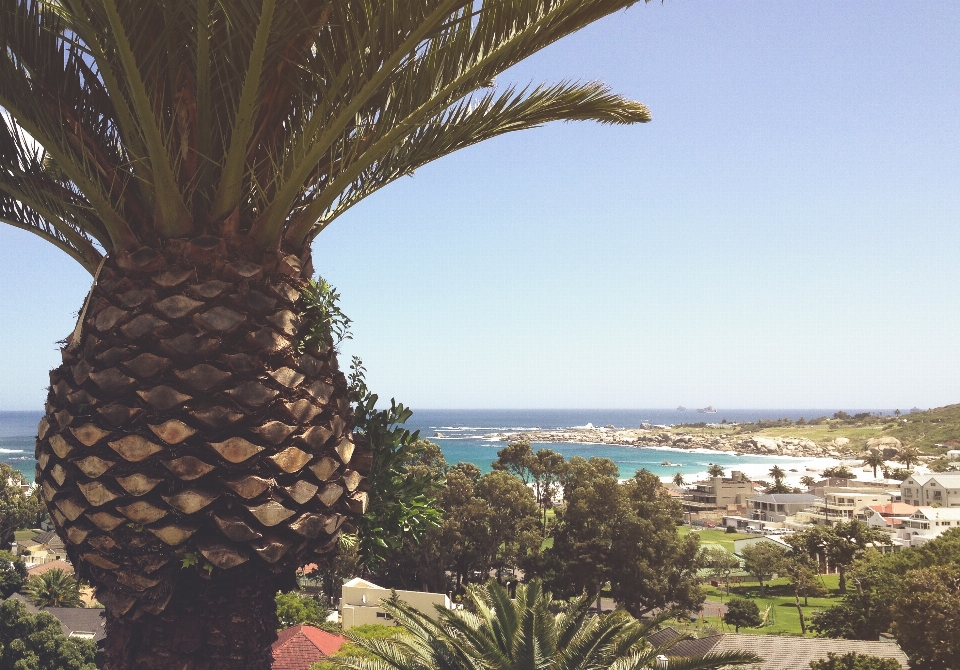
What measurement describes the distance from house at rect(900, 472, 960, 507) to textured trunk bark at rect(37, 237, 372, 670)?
76.6 m

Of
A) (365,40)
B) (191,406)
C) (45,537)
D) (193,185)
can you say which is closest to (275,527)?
(191,406)

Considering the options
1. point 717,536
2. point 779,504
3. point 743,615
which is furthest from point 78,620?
point 779,504

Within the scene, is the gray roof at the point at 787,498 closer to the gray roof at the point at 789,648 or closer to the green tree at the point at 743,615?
the green tree at the point at 743,615

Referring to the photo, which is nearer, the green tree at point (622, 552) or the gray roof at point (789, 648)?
the gray roof at point (789, 648)

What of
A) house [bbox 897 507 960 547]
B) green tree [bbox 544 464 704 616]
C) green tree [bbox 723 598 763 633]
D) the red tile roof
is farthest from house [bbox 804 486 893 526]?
the red tile roof

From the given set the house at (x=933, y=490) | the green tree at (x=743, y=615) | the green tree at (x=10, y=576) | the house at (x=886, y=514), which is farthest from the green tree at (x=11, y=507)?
the house at (x=933, y=490)

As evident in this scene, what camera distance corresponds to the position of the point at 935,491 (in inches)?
2653

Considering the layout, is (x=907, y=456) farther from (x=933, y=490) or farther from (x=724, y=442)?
(x=724, y=442)

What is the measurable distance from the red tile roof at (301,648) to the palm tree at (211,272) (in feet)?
50.6

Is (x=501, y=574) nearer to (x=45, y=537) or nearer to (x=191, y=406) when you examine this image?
(x=45, y=537)

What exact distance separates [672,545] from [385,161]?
101 feet

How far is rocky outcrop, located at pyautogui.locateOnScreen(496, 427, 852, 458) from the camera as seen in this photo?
491ft

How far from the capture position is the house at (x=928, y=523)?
164 feet

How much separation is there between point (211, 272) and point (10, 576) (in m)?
35.9
